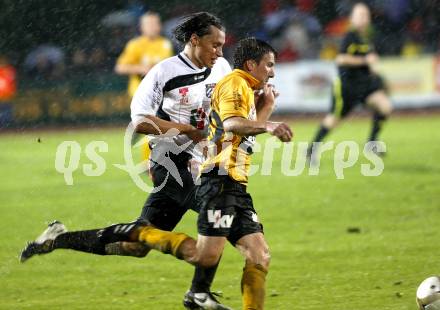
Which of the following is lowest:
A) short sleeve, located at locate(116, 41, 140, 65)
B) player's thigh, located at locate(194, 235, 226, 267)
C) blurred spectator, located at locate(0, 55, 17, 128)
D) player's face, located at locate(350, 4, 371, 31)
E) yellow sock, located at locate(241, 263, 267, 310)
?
yellow sock, located at locate(241, 263, 267, 310)

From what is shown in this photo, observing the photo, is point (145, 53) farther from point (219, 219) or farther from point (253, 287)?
point (253, 287)

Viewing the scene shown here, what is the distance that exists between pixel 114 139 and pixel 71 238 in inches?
501

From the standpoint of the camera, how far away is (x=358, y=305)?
6832mm

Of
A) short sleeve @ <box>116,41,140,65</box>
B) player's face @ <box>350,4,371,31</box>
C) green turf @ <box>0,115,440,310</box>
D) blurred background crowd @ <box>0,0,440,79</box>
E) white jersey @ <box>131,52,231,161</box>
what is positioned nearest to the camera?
white jersey @ <box>131,52,231,161</box>

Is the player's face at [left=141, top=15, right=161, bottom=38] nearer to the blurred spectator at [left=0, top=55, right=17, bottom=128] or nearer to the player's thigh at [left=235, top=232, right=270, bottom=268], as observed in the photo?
the blurred spectator at [left=0, top=55, right=17, bottom=128]

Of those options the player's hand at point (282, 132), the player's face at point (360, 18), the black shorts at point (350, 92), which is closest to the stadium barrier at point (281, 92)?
the player's face at point (360, 18)

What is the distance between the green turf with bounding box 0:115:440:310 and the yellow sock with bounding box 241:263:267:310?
3.66 ft

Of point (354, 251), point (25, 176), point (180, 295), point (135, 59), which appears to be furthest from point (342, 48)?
point (180, 295)

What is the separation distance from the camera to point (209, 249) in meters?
6.00

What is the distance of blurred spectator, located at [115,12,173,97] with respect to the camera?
15.1 meters

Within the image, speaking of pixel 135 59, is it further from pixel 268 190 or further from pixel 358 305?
pixel 358 305

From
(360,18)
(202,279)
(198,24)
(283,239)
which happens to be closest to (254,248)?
(202,279)

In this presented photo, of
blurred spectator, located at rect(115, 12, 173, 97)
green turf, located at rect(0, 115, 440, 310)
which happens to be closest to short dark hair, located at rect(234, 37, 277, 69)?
green turf, located at rect(0, 115, 440, 310)

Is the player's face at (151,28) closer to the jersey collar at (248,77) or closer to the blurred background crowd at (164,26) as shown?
the blurred background crowd at (164,26)
